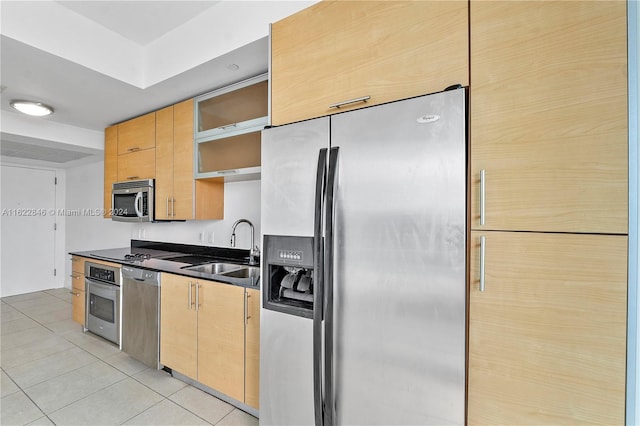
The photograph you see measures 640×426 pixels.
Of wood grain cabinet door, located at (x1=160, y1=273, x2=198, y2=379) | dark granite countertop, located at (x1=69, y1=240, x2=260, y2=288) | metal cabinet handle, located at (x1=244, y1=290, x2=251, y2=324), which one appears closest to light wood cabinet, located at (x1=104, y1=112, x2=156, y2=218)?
dark granite countertop, located at (x1=69, y1=240, x2=260, y2=288)

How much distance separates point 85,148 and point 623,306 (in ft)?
15.8

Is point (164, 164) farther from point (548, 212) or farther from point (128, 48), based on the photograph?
point (548, 212)

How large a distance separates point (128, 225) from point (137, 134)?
1506 millimetres

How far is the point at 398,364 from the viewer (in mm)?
1104

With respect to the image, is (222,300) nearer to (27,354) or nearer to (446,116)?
(446,116)

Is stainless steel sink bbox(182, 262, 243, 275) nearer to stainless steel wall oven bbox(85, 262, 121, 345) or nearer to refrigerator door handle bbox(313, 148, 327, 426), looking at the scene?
stainless steel wall oven bbox(85, 262, 121, 345)

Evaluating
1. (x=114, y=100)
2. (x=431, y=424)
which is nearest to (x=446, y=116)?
(x=431, y=424)

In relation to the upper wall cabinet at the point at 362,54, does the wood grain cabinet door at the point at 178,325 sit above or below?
below

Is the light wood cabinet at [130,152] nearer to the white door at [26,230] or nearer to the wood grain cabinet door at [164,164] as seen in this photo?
the wood grain cabinet door at [164,164]

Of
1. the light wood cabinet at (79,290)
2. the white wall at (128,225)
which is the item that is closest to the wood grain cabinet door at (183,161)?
the white wall at (128,225)

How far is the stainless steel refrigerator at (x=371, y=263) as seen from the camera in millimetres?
1027

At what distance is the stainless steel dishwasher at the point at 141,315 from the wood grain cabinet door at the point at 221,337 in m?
0.53

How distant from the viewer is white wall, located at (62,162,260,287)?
262 cm

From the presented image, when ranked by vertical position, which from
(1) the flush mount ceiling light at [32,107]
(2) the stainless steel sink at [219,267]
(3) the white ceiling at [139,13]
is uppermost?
(3) the white ceiling at [139,13]
